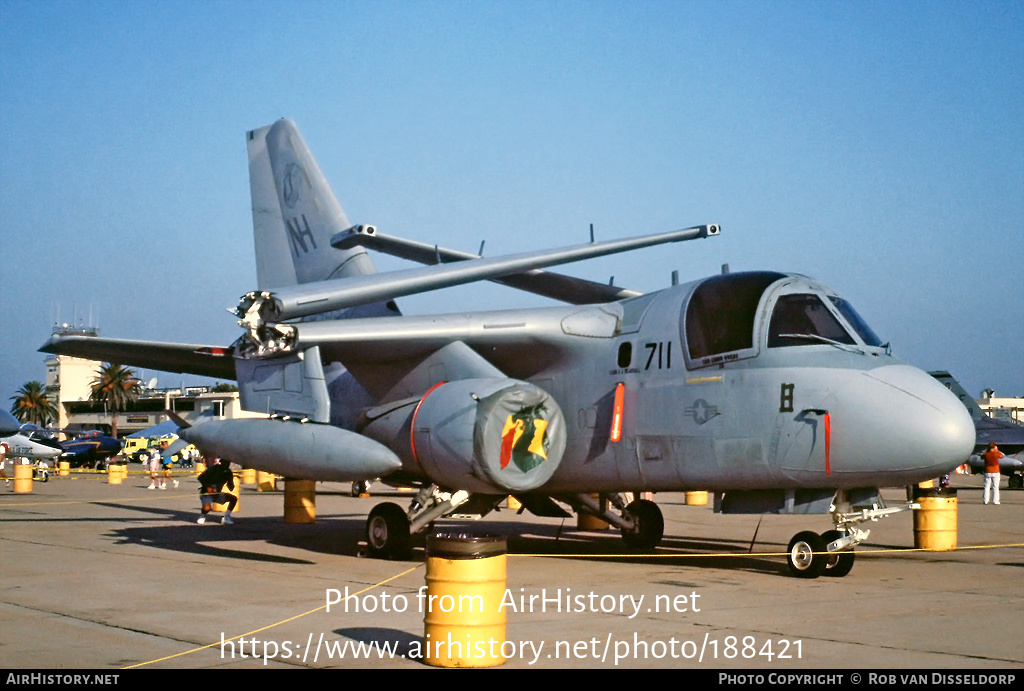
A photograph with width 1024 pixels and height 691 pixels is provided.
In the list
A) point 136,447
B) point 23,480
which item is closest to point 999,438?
point 23,480

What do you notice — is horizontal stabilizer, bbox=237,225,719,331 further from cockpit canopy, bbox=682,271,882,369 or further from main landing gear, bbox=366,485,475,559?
cockpit canopy, bbox=682,271,882,369

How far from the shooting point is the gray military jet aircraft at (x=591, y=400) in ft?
37.9

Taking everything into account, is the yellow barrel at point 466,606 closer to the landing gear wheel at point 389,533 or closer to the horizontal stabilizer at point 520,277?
the landing gear wheel at point 389,533

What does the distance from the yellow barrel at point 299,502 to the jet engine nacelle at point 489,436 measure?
7.97 metres

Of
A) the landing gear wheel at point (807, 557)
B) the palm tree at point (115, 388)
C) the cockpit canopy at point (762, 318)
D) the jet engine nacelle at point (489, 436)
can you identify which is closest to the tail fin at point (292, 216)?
the jet engine nacelle at point (489, 436)

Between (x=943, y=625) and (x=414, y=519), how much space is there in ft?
24.9

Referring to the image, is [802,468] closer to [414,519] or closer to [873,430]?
[873,430]

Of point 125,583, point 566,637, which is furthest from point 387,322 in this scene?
point 566,637

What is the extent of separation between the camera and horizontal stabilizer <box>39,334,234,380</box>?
15.9 meters

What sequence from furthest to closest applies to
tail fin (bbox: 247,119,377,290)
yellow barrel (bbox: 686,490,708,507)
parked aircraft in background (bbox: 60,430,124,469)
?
parked aircraft in background (bbox: 60,430,124,469) → yellow barrel (bbox: 686,490,708,507) → tail fin (bbox: 247,119,377,290)

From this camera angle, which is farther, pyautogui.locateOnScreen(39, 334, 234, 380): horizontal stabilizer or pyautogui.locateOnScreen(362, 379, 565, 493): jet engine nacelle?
pyautogui.locateOnScreen(39, 334, 234, 380): horizontal stabilizer

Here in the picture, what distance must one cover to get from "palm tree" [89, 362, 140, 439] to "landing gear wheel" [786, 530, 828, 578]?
3914 inches

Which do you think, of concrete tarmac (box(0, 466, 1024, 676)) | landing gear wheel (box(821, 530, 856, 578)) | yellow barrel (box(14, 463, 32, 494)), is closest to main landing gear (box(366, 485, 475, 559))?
concrete tarmac (box(0, 466, 1024, 676))
